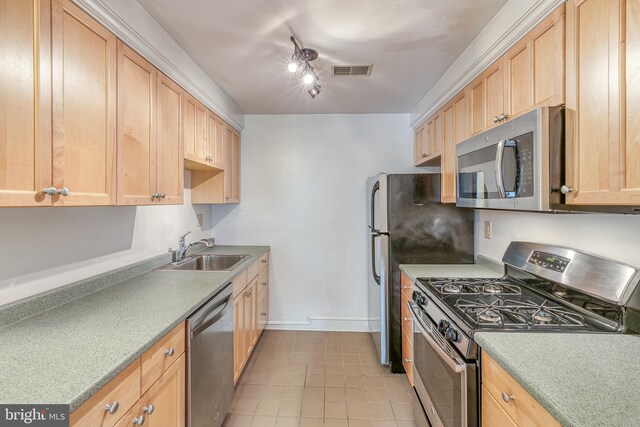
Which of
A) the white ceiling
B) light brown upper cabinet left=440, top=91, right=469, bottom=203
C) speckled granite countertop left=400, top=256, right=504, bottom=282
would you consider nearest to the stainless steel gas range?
speckled granite countertop left=400, top=256, right=504, bottom=282

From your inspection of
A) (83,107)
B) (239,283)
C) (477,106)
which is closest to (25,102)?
(83,107)

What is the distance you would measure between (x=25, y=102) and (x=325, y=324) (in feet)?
10.2

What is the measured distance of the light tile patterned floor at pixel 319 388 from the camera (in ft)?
6.72

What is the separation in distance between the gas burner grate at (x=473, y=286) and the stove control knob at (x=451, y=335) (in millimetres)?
355

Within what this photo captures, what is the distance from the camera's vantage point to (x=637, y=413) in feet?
2.56

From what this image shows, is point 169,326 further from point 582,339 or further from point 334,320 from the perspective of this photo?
point 334,320

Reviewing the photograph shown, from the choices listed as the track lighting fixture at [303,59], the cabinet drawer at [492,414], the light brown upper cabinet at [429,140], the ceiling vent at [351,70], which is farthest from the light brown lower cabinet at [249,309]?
the light brown upper cabinet at [429,140]

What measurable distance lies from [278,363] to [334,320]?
902 millimetres

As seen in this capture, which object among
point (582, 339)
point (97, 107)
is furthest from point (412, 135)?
point (97, 107)

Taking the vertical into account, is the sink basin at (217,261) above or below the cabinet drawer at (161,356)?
above

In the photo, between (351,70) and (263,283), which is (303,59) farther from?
(263,283)

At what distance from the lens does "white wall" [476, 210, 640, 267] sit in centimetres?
130

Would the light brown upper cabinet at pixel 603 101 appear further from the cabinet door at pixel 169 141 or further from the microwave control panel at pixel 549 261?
the cabinet door at pixel 169 141

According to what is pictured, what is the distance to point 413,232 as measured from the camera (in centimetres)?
254
